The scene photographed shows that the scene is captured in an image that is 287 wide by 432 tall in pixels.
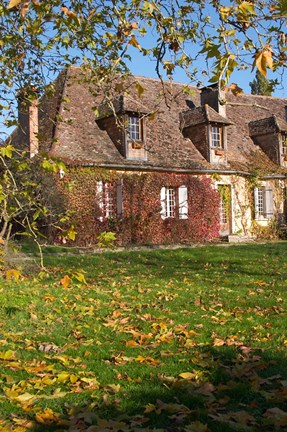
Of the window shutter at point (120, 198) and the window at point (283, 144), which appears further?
the window at point (283, 144)

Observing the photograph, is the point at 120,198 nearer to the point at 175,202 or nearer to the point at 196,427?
the point at 175,202

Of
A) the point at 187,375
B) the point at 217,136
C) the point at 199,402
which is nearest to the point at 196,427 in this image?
the point at 199,402

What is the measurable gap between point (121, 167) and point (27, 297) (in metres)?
12.8

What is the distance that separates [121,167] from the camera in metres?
20.9

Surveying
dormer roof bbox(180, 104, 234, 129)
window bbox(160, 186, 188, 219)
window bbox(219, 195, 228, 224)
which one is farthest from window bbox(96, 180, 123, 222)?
window bbox(219, 195, 228, 224)

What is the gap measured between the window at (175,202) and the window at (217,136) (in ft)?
10.1

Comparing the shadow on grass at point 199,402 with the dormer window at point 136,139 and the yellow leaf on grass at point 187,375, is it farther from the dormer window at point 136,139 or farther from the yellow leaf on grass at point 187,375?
the dormer window at point 136,139

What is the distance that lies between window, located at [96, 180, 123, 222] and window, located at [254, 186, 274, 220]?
790 cm

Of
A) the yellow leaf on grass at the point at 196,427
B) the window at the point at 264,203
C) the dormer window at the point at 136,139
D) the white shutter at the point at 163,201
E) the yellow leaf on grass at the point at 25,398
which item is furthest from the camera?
the window at the point at 264,203

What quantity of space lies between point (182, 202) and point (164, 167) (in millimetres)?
1964

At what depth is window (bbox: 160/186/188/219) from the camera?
900 inches

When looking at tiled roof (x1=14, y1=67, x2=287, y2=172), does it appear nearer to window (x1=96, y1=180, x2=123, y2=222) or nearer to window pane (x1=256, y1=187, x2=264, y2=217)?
window (x1=96, y1=180, x2=123, y2=222)

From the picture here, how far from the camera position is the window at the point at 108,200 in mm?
20688

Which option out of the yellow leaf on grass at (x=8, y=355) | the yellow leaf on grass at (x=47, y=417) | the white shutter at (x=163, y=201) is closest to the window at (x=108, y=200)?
the white shutter at (x=163, y=201)
